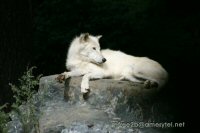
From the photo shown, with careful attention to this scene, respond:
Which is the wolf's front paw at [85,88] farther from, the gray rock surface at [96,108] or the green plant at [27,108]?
the green plant at [27,108]

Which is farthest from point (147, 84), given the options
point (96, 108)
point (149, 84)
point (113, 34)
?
point (113, 34)

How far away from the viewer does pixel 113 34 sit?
390 inches

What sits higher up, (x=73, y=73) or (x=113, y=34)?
(x=113, y=34)

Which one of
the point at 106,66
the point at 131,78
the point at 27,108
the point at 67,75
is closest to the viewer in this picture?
the point at 27,108

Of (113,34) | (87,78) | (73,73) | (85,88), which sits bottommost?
(85,88)

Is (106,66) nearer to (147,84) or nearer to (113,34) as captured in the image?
(147,84)

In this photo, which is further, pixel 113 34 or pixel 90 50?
pixel 113 34

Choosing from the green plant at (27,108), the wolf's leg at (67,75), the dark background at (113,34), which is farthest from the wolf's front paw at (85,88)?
the dark background at (113,34)

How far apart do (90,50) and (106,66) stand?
1.09 feet

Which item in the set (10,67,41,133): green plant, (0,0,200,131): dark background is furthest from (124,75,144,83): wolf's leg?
(10,67,41,133): green plant

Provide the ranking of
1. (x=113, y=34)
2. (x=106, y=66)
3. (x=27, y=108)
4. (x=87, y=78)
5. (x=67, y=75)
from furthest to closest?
(x=113, y=34), (x=106, y=66), (x=67, y=75), (x=87, y=78), (x=27, y=108)

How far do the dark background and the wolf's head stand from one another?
108 centimetres

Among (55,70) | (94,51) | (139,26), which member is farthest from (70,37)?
(94,51)

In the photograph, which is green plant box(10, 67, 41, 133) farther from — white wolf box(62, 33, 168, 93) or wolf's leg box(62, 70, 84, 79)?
white wolf box(62, 33, 168, 93)
